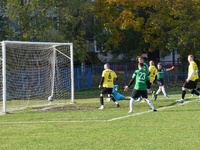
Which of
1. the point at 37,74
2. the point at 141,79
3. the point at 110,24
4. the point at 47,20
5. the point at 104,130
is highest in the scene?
the point at 110,24

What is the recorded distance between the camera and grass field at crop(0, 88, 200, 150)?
1018 cm

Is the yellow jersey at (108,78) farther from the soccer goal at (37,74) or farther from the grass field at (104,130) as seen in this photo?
the soccer goal at (37,74)

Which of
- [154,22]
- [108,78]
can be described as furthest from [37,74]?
[154,22]

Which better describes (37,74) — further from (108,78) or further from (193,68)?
(193,68)

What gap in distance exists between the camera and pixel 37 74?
28438 millimetres

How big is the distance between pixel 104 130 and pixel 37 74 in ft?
54.3

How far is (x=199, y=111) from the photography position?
1648cm

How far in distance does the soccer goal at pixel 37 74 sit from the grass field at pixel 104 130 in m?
7.92

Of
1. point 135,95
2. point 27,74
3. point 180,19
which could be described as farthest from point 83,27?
point 135,95

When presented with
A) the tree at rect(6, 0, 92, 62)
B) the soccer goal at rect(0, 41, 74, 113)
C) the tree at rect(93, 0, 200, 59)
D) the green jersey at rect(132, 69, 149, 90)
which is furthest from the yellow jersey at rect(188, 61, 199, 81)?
the tree at rect(93, 0, 200, 59)

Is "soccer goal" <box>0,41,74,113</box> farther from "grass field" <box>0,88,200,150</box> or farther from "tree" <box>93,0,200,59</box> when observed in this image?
"tree" <box>93,0,200,59</box>

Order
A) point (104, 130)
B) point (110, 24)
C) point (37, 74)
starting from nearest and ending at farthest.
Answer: point (104, 130) < point (37, 74) < point (110, 24)

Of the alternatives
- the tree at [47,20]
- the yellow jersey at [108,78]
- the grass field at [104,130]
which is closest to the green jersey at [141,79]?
the grass field at [104,130]

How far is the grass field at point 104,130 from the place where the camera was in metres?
10.2
